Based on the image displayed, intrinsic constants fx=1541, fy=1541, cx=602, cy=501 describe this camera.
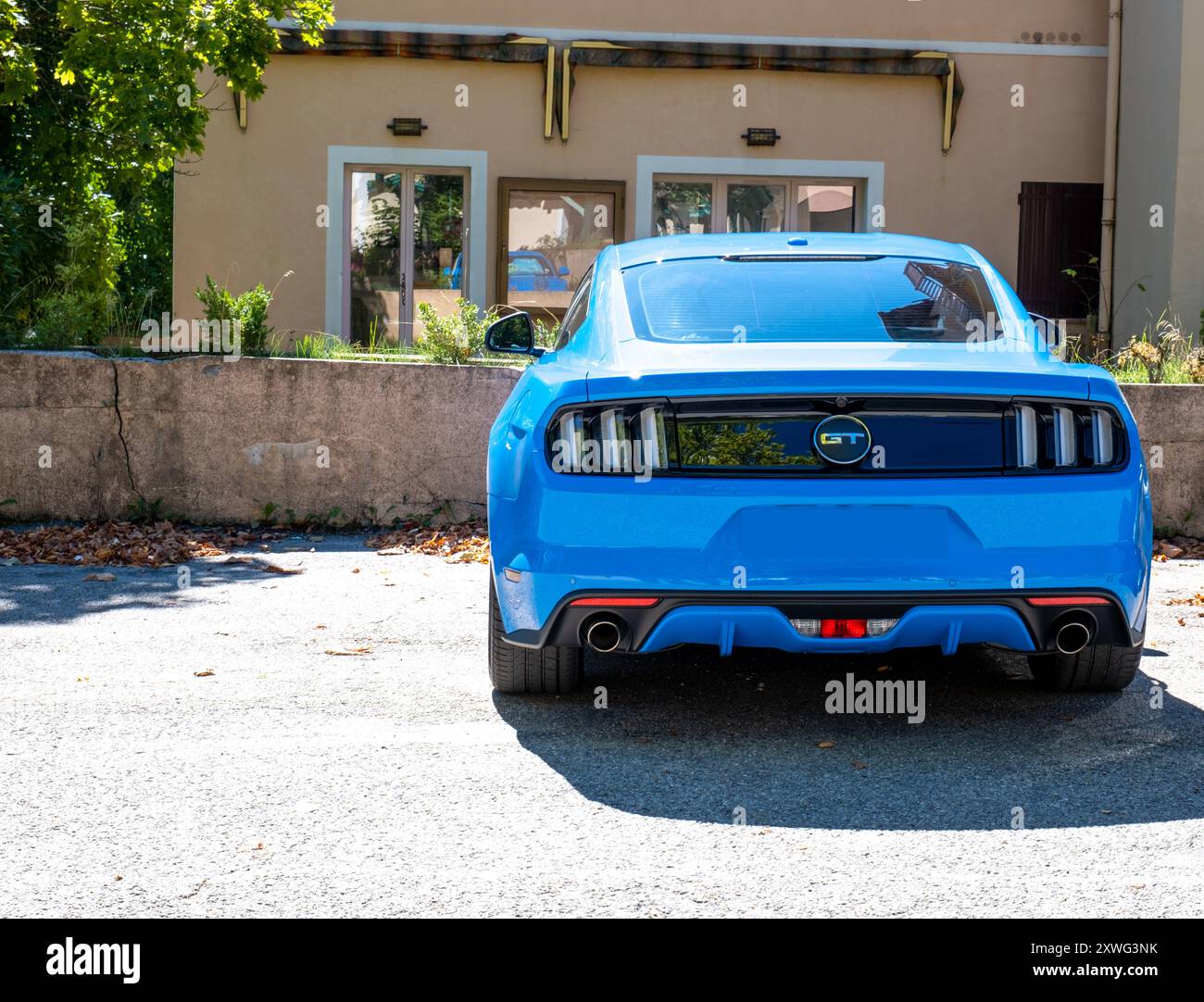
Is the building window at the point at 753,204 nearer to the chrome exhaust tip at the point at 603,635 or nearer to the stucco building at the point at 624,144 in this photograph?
the stucco building at the point at 624,144

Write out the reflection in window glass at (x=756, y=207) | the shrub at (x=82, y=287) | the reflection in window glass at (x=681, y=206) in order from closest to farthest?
the shrub at (x=82, y=287) → the reflection in window glass at (x=681, y=206) → the reflection in window glass at (x=756, y=207)

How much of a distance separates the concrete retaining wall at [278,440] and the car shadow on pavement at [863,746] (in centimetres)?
351

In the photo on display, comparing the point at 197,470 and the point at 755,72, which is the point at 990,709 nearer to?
the point at 197,470

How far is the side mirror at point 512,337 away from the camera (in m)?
6.10

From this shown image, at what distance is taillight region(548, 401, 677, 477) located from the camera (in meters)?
4.25

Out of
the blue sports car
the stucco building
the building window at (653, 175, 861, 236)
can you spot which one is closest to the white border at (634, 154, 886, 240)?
the stucco building

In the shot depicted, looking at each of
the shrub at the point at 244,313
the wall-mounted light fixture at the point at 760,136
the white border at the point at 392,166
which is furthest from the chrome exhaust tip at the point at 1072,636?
the wall-mounted light fixture at the point at 760,136

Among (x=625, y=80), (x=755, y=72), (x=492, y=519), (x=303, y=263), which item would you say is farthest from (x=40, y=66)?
(x=492, y=519)

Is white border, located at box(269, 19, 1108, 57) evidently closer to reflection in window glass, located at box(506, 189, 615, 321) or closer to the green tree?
reflection in window glass, located at box(506, 189, 615, 321)

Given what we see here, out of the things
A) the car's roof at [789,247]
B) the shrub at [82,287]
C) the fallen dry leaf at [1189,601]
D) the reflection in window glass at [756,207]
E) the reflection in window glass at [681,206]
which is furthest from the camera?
the reflection in window glass at [756,207]

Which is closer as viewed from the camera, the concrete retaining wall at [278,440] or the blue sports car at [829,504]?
the blue sports car at [829,504]

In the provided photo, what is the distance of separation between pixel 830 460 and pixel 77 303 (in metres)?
7.46

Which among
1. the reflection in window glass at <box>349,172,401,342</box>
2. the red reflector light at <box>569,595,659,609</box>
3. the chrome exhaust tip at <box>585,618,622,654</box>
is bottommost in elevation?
the chrome exhaust tip at <box>585,618,622,654</box>

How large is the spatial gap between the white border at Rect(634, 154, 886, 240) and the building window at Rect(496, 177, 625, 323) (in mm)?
243
